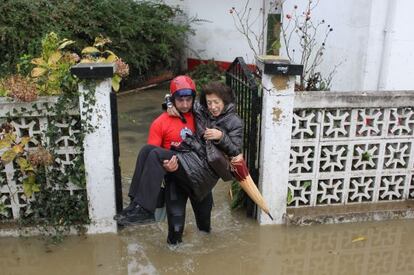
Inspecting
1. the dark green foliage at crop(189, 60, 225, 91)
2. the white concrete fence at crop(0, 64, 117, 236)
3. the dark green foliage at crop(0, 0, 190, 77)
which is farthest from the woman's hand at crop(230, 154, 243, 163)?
the dark green foliage at crop(189, 60, 225, 91)

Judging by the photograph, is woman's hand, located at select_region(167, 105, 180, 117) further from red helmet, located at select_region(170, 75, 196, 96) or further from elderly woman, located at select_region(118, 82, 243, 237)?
red helmet, located at select_region(170, 75, 196, 96)

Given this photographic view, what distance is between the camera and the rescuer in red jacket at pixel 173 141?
3521mm

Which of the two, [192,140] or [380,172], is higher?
[192,140]

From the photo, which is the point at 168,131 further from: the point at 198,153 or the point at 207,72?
the point at 207,72

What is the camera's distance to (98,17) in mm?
8727

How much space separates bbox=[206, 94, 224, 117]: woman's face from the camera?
3650 millimetres

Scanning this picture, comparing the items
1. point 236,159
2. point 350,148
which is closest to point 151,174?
point 236,159

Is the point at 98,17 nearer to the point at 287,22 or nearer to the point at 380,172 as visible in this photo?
the point at 287,22

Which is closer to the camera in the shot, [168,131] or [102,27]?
[168,131]

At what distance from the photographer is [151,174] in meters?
3.46

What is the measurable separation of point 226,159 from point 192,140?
0.31 metres

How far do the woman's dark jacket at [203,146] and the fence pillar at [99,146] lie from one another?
75 centimetres

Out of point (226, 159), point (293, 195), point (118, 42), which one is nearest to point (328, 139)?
point (293, 195)

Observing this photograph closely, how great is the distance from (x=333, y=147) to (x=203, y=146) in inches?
56.6
